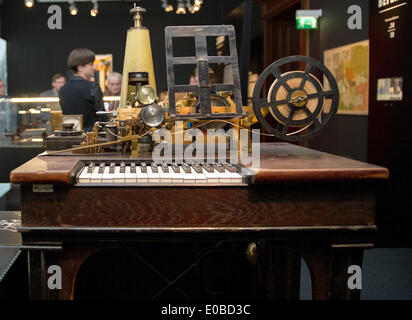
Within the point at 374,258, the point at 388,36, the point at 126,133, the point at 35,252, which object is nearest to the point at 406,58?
the point at 388,36

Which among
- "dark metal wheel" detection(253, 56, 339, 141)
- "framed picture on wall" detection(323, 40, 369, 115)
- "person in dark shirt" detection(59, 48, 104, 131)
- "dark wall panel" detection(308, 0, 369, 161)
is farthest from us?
"dark wall panel" detection(308, 0, 369, 161)

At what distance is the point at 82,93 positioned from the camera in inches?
171

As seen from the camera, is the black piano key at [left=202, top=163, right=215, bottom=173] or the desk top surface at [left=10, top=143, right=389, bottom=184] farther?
the black piano key at [left=202, top=163, right=215, bottom=173]

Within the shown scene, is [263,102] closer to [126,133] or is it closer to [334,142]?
[126,133]

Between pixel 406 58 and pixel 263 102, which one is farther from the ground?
pixel 406 58

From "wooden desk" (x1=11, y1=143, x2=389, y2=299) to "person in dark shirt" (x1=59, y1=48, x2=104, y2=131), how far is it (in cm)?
241

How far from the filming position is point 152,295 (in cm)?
283

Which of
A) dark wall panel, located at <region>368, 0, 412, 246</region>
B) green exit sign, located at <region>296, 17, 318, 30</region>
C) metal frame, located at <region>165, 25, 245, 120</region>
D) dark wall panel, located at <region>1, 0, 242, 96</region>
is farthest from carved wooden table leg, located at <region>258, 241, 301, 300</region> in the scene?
dark wall panel, located at <region>1, 0, 242, 96</region>

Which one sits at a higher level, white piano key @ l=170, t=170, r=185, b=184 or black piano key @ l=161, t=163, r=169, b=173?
black piano key @ l=161, t=163, r=169, b=173

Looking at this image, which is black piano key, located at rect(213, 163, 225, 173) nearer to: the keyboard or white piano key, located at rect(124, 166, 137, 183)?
the keyboard

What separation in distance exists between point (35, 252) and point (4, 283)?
406 millimetres

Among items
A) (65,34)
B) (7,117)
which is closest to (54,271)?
(7,117)

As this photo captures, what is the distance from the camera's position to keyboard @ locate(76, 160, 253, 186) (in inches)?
77.1

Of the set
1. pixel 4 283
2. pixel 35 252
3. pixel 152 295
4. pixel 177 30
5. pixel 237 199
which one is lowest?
pixel 152 295
